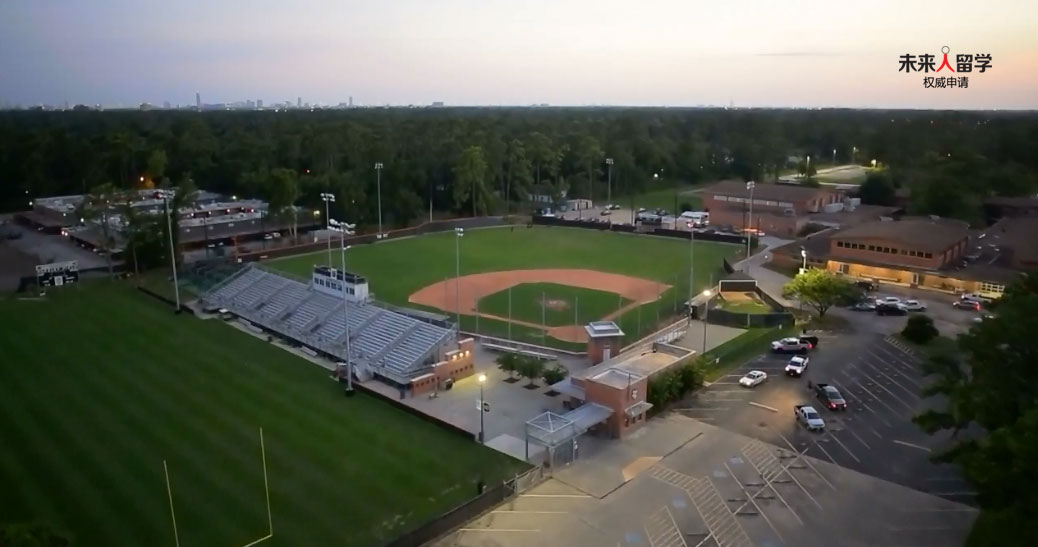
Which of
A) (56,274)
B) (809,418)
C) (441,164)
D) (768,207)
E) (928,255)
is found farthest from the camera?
(441,164)

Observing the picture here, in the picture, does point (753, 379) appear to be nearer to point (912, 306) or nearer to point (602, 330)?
point (602, 330)

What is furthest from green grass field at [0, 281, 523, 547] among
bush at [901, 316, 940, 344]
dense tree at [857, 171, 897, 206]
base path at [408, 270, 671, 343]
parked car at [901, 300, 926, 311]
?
dense tree at [857, 171, 897, 206]

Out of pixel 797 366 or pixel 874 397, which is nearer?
pixel 874 397

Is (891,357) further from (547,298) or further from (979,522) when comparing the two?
(547,298)

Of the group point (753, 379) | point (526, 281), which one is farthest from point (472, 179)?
point (753, 379)

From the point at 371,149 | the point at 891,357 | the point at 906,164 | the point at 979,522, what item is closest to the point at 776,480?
the point at 979,522
